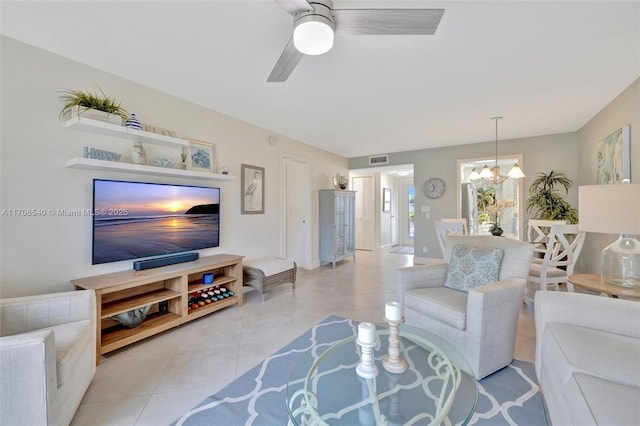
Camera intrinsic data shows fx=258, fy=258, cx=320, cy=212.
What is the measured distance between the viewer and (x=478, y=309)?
5.52ft

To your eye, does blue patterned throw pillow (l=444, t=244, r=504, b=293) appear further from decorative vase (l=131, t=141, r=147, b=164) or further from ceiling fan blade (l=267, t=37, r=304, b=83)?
decorative vase (l=131, t=141, r=147, b=164)

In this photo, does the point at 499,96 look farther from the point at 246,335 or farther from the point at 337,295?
the point at 246,335

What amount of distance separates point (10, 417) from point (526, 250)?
3.16 meters

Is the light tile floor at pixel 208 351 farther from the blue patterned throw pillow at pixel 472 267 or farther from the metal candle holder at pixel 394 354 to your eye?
the metal candle holder at pixel 394 354

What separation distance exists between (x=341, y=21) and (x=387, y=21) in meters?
0.25

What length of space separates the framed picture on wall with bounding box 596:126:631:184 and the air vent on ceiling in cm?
325

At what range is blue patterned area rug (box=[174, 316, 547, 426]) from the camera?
1.42m

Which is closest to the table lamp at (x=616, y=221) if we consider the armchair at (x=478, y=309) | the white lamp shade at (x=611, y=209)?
the white lamp shade at (x=611, y=209)

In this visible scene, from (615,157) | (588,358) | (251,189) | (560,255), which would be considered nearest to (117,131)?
(251,189)

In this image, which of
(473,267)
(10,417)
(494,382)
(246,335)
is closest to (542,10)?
(473,267)

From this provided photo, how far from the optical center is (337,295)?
3461 mm

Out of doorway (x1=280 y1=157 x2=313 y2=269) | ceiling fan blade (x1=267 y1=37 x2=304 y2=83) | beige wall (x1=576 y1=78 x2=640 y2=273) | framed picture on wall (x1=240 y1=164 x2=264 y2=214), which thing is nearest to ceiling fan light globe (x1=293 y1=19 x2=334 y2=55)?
ceiling fan blade (x1=267 y1=37 x2=304 y2=83)

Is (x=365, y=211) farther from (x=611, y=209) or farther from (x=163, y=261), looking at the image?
(x=611, y=209)

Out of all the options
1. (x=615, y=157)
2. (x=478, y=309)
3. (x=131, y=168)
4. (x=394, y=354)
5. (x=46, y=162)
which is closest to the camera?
(x=394, y=354)
